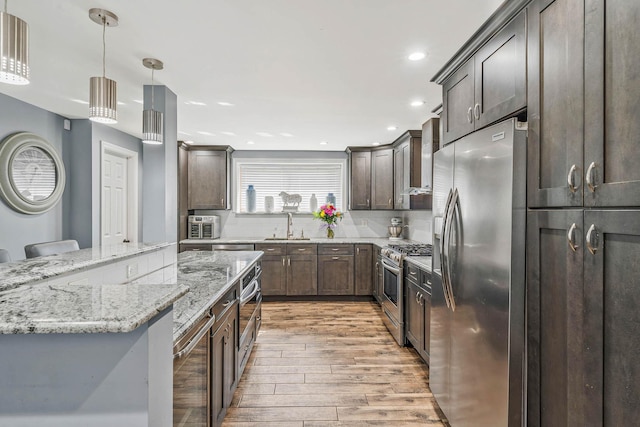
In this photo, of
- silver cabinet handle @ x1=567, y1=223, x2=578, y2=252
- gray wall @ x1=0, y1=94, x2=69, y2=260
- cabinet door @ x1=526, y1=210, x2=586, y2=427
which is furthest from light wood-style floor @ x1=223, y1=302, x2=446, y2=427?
gray wall @ x1=0, y1=94, x2=69, y2=260

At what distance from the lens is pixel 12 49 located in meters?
1.36

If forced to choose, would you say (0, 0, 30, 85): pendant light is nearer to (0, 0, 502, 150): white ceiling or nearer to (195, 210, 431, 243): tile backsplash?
(0, 0, 502, 150): white ceiling

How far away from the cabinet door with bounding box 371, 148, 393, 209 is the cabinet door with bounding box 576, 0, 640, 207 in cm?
408

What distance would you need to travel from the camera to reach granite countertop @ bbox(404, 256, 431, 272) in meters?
2.79

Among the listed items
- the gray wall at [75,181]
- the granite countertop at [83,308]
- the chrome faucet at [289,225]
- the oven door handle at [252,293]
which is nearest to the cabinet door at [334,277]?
the chrome faucet at [289,225]

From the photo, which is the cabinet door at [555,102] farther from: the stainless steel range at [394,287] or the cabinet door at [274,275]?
the cabinet door at [274,275]

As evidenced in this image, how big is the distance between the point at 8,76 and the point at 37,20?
0.87 metres

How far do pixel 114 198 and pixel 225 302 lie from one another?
3.62 metres

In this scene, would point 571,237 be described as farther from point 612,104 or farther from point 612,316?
point 612,104

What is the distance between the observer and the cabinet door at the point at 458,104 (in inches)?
78.5

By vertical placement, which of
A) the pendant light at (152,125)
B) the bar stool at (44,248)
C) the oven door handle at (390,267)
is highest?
the pendant light at (152,125)

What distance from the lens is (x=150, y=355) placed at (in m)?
0.81

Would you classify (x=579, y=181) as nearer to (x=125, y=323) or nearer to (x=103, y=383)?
(x=125, y=323)

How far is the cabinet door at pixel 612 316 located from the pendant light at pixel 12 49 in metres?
2.26
